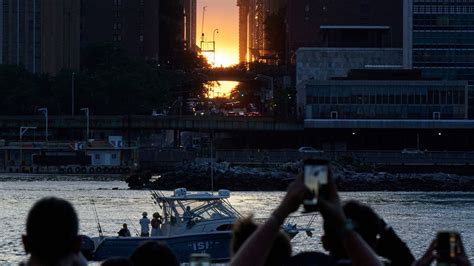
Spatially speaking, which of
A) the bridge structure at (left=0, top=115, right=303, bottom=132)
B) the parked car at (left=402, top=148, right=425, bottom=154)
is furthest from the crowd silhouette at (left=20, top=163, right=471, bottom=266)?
the bridge structure at (left=0, top=115, right=303, bottom=132)

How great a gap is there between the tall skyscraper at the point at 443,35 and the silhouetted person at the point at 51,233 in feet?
443

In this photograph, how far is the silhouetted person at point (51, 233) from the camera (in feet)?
24.3

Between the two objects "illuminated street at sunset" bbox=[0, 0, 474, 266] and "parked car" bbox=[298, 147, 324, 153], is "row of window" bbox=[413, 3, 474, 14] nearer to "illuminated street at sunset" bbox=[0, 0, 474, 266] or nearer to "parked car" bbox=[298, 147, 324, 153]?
"illuminated street at sunset" bbox=[0, 0, 474, 266]

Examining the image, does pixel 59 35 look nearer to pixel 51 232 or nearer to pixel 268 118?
pixel 268 118

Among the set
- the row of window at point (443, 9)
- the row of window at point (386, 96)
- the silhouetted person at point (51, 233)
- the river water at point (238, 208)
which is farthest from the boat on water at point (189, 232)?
the row of window at point (443, 9)

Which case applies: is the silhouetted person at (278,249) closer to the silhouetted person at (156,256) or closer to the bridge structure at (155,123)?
the silhouetted person at (156,256)

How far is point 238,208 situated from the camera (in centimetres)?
7256

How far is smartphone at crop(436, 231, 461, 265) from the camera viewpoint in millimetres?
7246

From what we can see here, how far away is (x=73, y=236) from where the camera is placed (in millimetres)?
7516

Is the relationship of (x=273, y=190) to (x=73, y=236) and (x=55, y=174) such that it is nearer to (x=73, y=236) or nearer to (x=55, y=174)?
(x=55, y=174)

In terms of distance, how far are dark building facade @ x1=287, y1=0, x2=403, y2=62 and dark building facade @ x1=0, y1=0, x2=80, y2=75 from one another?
28596 millimetres

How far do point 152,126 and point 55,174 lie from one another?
52.8 feet

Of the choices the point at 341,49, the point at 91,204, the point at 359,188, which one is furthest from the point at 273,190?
the point at 341,49

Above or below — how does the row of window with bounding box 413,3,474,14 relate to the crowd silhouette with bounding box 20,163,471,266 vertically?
above
